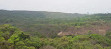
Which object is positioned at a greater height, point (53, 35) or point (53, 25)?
point (53, 25)

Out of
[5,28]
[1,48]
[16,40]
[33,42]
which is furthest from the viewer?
[5,28]

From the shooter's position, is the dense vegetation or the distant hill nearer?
the dense vegetation

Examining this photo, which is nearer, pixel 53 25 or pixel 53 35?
pixel 53 35

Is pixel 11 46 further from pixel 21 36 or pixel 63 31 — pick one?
pixel 63 31

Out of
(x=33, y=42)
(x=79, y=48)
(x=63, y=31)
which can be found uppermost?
(x=33, y=42)

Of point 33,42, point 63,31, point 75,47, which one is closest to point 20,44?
point 33,42

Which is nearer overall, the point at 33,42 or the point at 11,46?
the point at 11,46

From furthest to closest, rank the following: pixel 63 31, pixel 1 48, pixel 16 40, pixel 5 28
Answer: pixel 63 31, pixel 5 28, pixel 16 40, pixel 1 48

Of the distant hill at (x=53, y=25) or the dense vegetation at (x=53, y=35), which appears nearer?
the dense vegetation at (x=53, y=35)

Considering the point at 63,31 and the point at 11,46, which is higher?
the point at 11,46

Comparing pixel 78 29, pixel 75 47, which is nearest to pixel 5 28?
pixel 75 47
